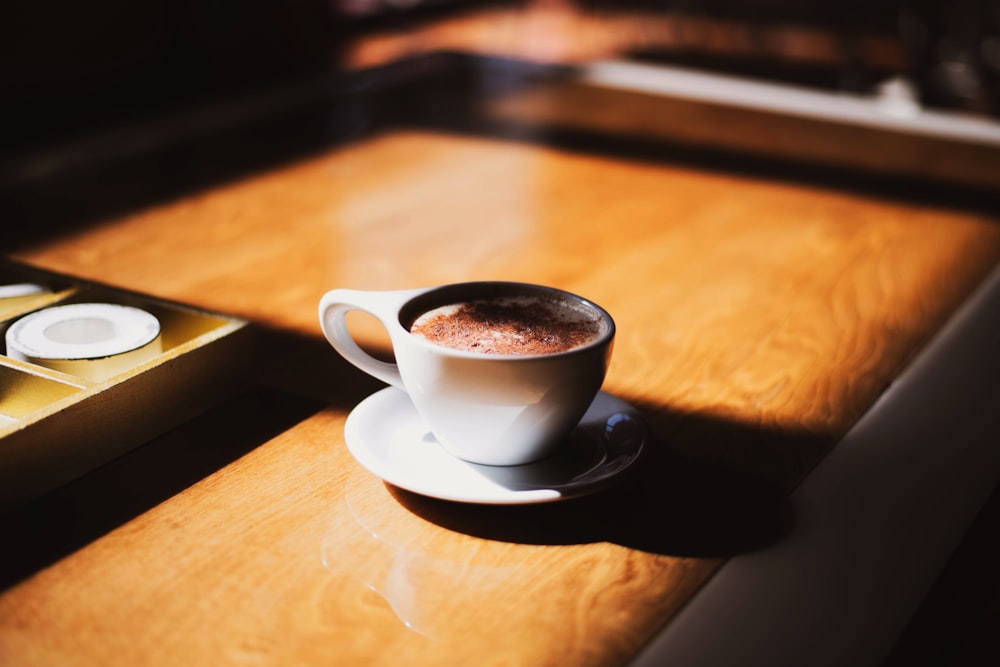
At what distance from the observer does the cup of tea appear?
0.61 meters

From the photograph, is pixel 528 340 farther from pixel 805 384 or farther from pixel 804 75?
pixel 804 75

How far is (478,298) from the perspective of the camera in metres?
0.72

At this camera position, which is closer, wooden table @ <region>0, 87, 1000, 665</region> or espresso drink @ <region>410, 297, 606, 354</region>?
wooden table @ <region>0, 87, 1000, 665</region>

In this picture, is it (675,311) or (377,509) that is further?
(675,311)

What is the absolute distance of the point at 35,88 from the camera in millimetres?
3711

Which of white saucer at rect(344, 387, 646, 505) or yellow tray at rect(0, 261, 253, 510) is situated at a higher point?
yellow tray at rect(0, 261, 253, 510)

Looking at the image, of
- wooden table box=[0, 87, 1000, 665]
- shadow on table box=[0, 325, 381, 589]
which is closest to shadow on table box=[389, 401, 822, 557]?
wooden table box=[0, 87, 1000, 665]

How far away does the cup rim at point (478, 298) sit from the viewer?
0.61 metres

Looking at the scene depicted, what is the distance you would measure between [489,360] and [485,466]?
0.30ft

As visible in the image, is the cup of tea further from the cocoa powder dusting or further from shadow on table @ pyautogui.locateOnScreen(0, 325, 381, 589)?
shadow on table @ pyautogui.locateOnScreen(0, 325, 381, 589)

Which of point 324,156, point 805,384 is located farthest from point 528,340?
point 324,156

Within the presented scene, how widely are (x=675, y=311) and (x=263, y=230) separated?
0.48 metres

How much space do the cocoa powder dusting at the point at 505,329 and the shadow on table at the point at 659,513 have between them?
0.30 feet

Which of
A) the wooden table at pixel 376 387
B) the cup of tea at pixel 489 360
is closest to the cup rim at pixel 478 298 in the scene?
the cup of tea at pixel 489 360
